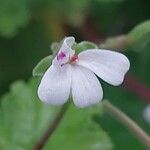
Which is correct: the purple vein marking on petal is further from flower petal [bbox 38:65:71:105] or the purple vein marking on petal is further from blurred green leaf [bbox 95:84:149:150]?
blurred green leaf [bbox 95:84:149:150]

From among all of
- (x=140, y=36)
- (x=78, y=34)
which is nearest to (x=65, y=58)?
(x=140, y=36)

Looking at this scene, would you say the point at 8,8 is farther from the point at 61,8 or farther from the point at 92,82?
the point at 92,82

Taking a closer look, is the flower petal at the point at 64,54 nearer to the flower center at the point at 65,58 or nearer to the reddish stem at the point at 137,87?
the flower center at the point at 65,58

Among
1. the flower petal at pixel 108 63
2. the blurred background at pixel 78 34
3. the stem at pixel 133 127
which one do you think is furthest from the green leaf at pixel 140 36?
the blurred background at pixel 78 34

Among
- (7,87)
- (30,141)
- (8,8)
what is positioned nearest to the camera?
(30,141)

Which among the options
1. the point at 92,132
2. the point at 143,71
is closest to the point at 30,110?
the point at 92,132

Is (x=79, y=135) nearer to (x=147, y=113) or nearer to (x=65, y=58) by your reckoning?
(x=147, y=113)
